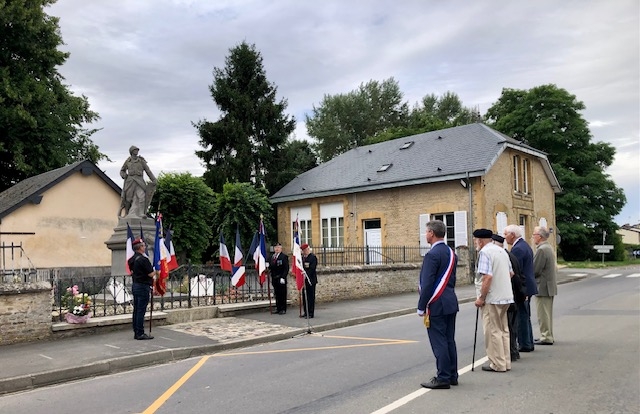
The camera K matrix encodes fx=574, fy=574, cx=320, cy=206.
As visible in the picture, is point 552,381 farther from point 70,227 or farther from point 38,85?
point 38,85

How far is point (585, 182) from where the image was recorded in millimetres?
44375

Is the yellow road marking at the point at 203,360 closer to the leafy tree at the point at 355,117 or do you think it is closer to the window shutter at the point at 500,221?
the window shutter at the point at 500,221

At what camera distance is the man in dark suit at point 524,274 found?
901 cm

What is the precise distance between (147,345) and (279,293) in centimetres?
485

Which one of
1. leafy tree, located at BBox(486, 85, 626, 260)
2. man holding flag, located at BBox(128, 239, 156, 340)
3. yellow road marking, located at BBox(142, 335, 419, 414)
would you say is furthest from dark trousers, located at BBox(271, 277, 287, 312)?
leafy tree, located at BBox(486, 85, 626, 260)

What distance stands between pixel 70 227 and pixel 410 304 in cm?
1650

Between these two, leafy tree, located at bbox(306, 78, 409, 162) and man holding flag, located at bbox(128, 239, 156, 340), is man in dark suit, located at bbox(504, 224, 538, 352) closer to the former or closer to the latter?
man holding flag, located at bbox(128, 239, 156, 340)

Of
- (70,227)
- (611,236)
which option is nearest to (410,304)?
(70,227)

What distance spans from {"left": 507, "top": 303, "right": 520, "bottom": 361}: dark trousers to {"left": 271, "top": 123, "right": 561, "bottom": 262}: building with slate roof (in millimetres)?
15700

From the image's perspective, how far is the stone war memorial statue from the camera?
1655cm

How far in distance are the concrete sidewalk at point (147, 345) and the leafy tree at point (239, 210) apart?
16.5 m

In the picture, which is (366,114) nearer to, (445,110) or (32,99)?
(445,110)

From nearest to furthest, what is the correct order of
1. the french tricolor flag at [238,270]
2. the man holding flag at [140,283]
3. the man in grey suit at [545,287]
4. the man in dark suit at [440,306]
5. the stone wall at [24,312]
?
the man in dark suit at [440,306], the man in grey suit at [545,287], the stone wall at [24,312], the man holding flag at [140,283], the french tricolor flag at [238,270]

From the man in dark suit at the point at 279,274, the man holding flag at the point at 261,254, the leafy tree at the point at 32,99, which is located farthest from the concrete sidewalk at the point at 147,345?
the leafy tree at the point at 32,99
